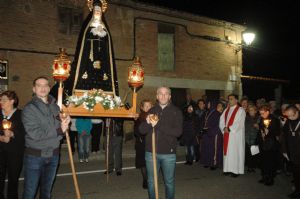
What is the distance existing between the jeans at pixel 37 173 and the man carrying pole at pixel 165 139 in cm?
149

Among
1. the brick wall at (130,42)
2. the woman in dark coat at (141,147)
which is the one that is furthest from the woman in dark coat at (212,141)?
the brick wall at (130,42)

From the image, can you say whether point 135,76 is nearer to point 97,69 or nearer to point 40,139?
point 97,69

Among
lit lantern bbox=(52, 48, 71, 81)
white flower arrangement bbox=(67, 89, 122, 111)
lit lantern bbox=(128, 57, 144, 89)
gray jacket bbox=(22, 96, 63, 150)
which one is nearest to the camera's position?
gray jacket bbox=(22, 96, 63, 150)

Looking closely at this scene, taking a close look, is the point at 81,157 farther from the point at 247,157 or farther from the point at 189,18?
the point at 189,18

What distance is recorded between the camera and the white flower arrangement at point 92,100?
6.85 meters

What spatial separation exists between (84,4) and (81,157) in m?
7.90

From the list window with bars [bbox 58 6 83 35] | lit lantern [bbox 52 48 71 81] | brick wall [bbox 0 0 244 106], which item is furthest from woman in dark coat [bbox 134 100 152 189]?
window with bars [bbox 58 6 83 35]

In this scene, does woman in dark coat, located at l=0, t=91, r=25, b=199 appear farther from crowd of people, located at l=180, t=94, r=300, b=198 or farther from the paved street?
crowd of people, located at l=180, t=94, r=300, b=198

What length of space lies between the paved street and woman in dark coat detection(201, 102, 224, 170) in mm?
366

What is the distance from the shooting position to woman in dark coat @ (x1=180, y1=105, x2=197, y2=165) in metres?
10.7

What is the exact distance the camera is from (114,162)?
902 centimetres

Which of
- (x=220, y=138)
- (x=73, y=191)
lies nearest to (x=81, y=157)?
(x=73, y=191)

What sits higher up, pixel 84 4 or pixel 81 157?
pixel 84 4

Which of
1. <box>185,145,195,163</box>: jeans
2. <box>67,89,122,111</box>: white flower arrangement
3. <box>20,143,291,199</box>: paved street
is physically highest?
<box>67,89,122,111</box>: white flower arrangement
